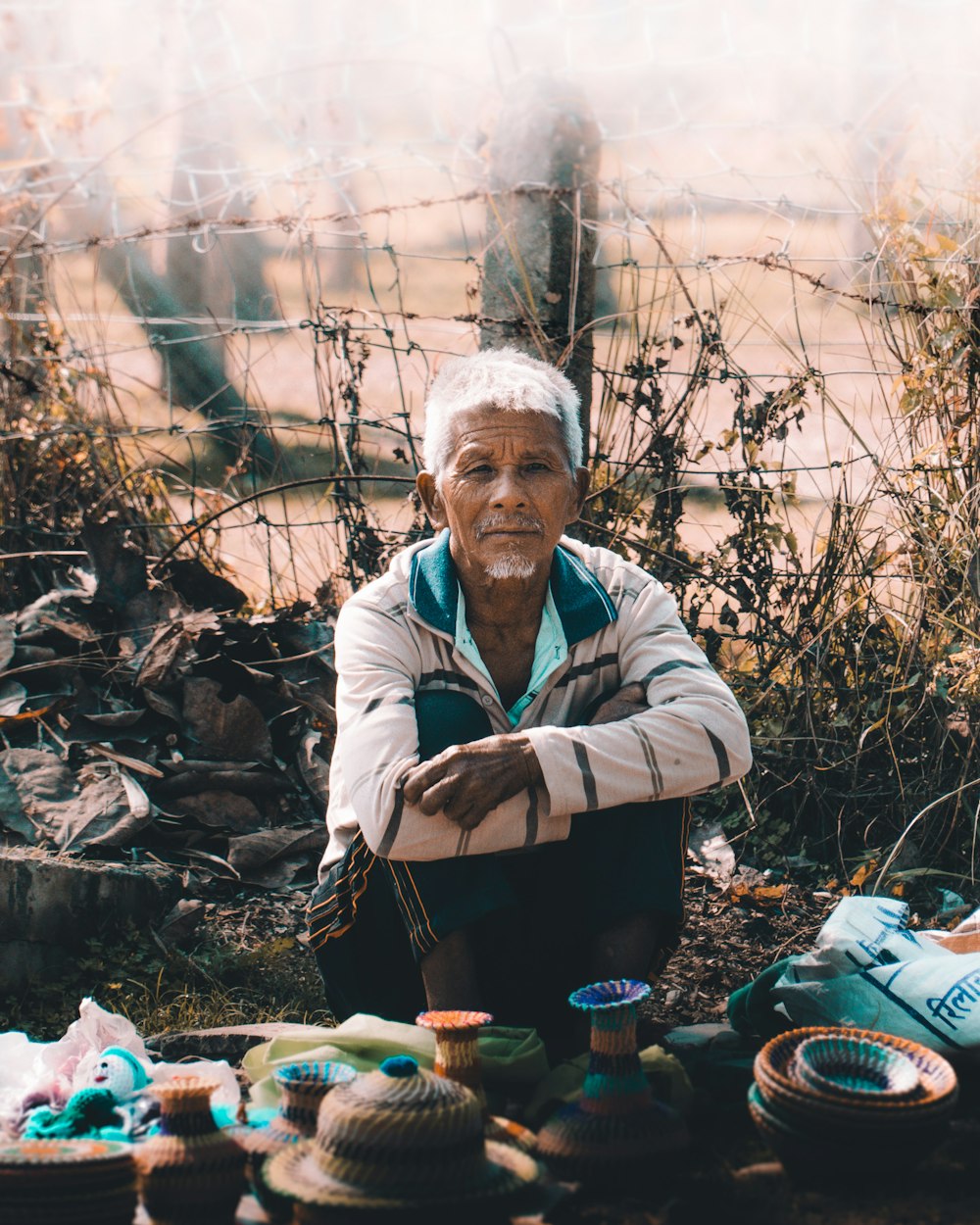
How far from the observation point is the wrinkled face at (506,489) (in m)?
2.71

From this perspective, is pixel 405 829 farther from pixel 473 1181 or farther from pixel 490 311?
pixel 490 311

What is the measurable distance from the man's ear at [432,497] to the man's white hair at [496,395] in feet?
0.07

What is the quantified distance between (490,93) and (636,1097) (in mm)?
3405

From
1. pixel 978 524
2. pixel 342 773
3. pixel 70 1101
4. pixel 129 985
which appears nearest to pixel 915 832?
pixel 978 524

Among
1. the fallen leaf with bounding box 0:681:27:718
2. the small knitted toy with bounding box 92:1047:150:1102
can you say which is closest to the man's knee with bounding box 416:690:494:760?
the small knitted toy with bounding box 92:1047:150:1102

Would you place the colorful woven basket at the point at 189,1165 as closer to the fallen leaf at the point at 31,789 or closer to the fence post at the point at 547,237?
the fallen leaf at the point at 31,789

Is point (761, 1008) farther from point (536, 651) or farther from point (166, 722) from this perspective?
point (166, 722)

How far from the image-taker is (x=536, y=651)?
279 cm

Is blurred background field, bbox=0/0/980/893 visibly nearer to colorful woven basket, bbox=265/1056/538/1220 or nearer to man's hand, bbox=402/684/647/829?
man's hand, bbox=402/684/647/829

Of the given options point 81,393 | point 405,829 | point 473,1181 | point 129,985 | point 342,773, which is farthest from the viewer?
point 81,393

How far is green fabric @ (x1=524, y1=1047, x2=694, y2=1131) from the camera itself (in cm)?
218

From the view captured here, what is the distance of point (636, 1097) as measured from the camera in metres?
2.00

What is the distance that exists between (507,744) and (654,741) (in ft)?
0.90

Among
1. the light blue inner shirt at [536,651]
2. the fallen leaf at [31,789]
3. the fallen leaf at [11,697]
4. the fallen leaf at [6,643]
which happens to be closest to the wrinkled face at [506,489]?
the light blue inner shirt at [536,651]
